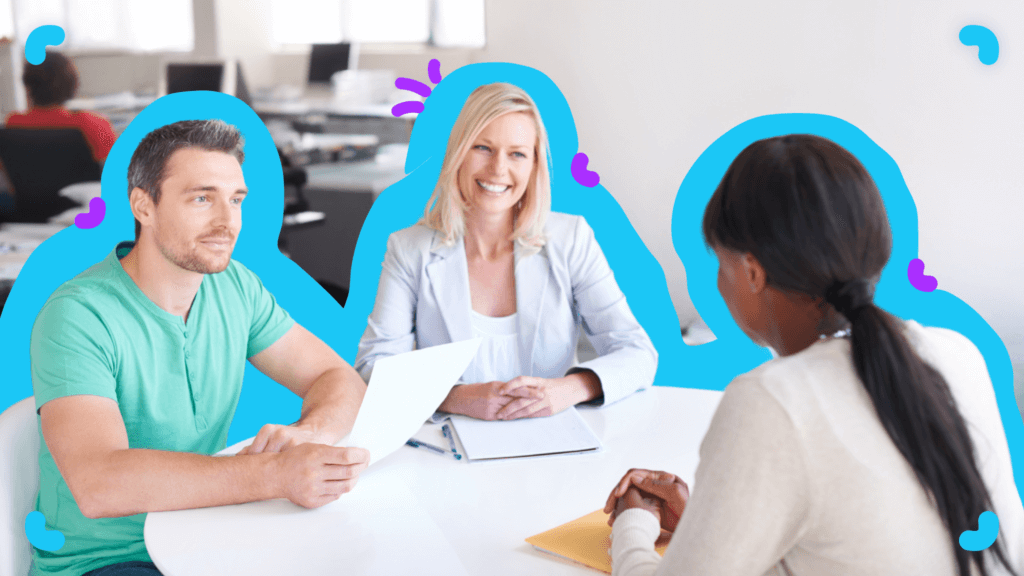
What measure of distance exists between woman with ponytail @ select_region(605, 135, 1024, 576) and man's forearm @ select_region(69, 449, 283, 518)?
70 cm

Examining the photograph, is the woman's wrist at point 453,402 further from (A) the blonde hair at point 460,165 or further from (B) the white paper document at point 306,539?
(A) the blonde hair at point 460,165

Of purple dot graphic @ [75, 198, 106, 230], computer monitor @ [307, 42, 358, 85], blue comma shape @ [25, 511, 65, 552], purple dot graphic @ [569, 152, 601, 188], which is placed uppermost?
computer monitor @ [307, 42, 358, 85]

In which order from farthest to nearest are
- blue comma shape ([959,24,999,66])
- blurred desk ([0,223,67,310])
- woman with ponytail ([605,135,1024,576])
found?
1. blurred desk ([0,223,67,310])
2. blue comma shape ([959,24,999,66])
3. woman with ponytail ([605,135,1024,576])

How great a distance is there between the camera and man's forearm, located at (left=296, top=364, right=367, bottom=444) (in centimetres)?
160

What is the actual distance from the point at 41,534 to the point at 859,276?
142 centimetres

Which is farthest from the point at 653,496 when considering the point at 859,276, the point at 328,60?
the point at 328,60

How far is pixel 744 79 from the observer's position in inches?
112

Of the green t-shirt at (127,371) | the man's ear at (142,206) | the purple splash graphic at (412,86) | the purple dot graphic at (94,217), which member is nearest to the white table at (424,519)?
the green t-shirt at (127,371)

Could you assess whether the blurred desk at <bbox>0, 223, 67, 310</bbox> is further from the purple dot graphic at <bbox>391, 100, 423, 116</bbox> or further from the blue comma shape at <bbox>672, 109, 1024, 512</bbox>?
the blue comma shape at <bbox>672, 109, 1024, 512</bbox>

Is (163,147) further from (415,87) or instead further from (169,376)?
(415,87)

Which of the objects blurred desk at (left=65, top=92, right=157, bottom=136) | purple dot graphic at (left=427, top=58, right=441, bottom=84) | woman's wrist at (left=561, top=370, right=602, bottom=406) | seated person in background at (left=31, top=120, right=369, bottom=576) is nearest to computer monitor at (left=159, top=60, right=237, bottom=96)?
blurred desk at (left=65, top=92, right=157, bottom=136)

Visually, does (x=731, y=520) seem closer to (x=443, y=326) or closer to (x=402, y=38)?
(x=443, y=326)

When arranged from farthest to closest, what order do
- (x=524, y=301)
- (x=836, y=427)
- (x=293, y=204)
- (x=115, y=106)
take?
(x=293, y=204) < (x=115, y=106) < (x=524, y=301) < (x=836, y=427)

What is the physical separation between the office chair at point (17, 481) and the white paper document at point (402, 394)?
1.86 feet
